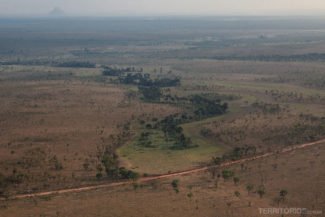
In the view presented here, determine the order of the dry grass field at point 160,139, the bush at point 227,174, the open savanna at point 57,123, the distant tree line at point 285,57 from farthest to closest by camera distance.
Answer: the distant tree line at point 285,57 → the open savanna at point 57,123 → the bush at point 227,174 → the dry grass field at point 160,139

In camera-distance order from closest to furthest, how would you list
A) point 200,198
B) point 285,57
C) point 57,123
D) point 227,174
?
point 200,198 → point 227,174 → point 57,123 → point 285,57

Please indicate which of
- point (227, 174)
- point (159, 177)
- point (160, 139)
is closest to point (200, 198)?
point (227, 174)

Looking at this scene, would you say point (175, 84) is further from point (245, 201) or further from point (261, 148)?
point (245, 201)

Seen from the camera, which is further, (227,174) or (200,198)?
(227,174)

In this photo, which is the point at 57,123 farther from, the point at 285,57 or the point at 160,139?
the point at 285,57

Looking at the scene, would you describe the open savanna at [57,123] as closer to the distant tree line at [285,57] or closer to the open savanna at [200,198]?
the open savanna at [200,198]

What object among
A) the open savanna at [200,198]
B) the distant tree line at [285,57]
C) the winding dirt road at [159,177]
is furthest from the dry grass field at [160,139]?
the distant tree line at [285,57]

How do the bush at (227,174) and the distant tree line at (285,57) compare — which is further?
the distant tree line at (285,57)

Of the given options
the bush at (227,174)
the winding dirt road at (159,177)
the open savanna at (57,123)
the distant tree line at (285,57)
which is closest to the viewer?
the winding dirt road at (159,177)

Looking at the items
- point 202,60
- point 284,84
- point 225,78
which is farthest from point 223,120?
point 202,60

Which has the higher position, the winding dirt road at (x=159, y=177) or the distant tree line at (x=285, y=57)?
the distant tree line at (x=285, y=57)

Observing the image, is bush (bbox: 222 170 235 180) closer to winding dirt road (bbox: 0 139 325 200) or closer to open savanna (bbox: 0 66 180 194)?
winding dirt road (bbox: 0 139 325 200)
